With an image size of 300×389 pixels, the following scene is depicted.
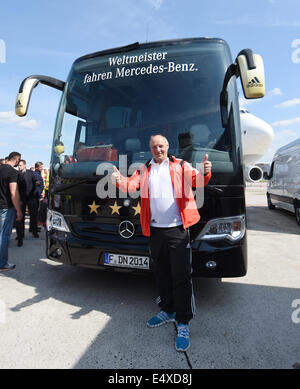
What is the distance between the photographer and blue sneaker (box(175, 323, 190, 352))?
2.25m

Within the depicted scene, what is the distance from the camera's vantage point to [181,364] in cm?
207

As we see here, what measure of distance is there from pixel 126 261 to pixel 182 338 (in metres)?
A: 0.93

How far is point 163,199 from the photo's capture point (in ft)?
7.72

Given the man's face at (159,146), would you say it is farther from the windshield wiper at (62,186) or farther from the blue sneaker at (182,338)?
the blue sneaker at (182,338)

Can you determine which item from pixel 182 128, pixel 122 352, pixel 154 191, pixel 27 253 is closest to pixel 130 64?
pixel 182 128

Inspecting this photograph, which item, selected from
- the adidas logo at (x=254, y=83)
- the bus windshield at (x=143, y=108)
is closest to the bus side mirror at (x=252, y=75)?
the adidas logo at (x=254, y=83)

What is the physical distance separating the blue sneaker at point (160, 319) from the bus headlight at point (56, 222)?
1.35 meters

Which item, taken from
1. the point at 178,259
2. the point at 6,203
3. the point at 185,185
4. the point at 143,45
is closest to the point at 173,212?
the point at 185,185

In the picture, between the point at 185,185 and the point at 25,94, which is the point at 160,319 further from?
the point at 25,94

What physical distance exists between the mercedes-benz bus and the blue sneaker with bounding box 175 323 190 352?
1.81 ft

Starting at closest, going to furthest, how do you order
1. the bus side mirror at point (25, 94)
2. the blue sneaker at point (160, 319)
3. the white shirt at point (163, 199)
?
the white shirt at point (163, 199) → the blue sneaker at point (160, 319) → the bus side mirror at point (25, 94)

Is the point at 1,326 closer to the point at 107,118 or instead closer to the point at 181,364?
the point at 181,364

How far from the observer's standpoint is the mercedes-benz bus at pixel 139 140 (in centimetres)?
272
